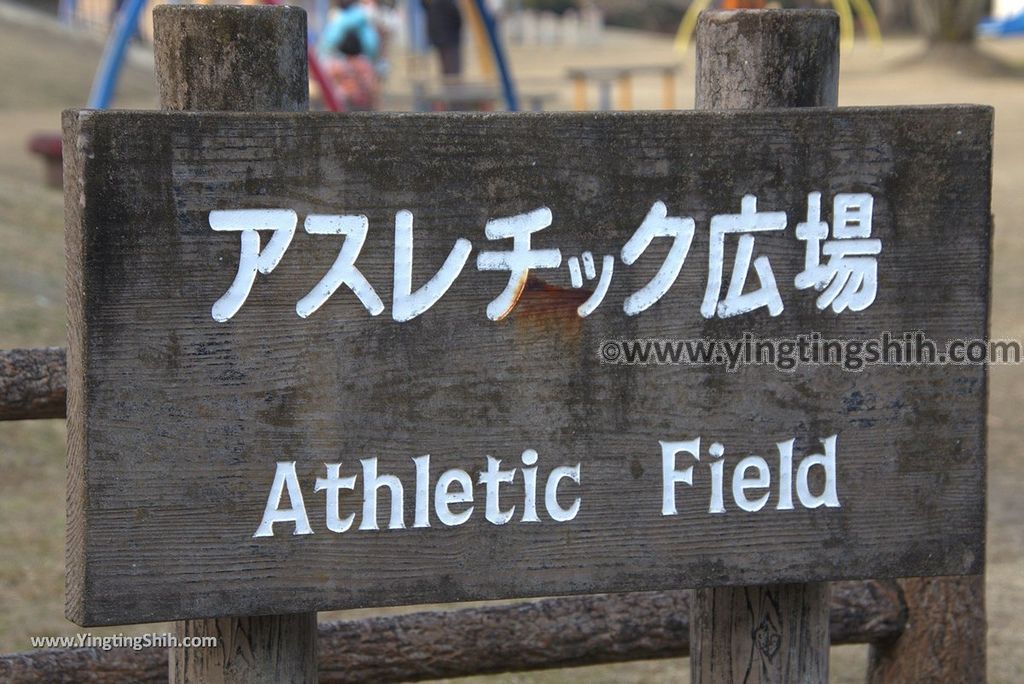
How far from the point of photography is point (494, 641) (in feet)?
7.32

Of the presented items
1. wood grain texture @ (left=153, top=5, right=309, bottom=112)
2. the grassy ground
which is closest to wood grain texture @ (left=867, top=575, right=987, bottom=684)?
the grassy ground

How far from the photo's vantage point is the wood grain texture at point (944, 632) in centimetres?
235

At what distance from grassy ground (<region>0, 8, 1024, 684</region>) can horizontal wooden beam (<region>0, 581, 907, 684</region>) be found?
84 centimetres

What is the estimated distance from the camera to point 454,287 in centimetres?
159

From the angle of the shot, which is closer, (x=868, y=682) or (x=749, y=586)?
(x=749, y=586)

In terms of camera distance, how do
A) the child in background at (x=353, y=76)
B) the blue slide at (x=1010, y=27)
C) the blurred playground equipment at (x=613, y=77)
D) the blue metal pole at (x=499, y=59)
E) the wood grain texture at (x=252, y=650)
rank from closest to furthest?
the wood grain texture at (x=252, y=650), the blue metal pole at (x=499, y=59), the child in background at (x=353, y=76), the blurred playground equipment at (x=613, y=77), the blue slide at (x=1010, y=27)

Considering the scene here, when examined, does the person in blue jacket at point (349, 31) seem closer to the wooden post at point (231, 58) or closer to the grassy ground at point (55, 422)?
the grassy ground at point (55, 422)

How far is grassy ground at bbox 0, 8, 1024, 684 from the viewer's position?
327 cm

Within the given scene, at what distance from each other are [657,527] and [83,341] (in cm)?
73

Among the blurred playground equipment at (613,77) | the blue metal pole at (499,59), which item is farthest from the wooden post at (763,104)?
the blurred playground equipment at (613,77)

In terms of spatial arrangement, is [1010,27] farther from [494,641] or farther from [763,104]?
[763,104]

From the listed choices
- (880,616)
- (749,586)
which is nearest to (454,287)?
(749,586)

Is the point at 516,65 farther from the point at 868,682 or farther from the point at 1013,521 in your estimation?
the point at 868,682

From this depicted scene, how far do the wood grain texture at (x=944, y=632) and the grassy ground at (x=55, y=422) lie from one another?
0.77m
